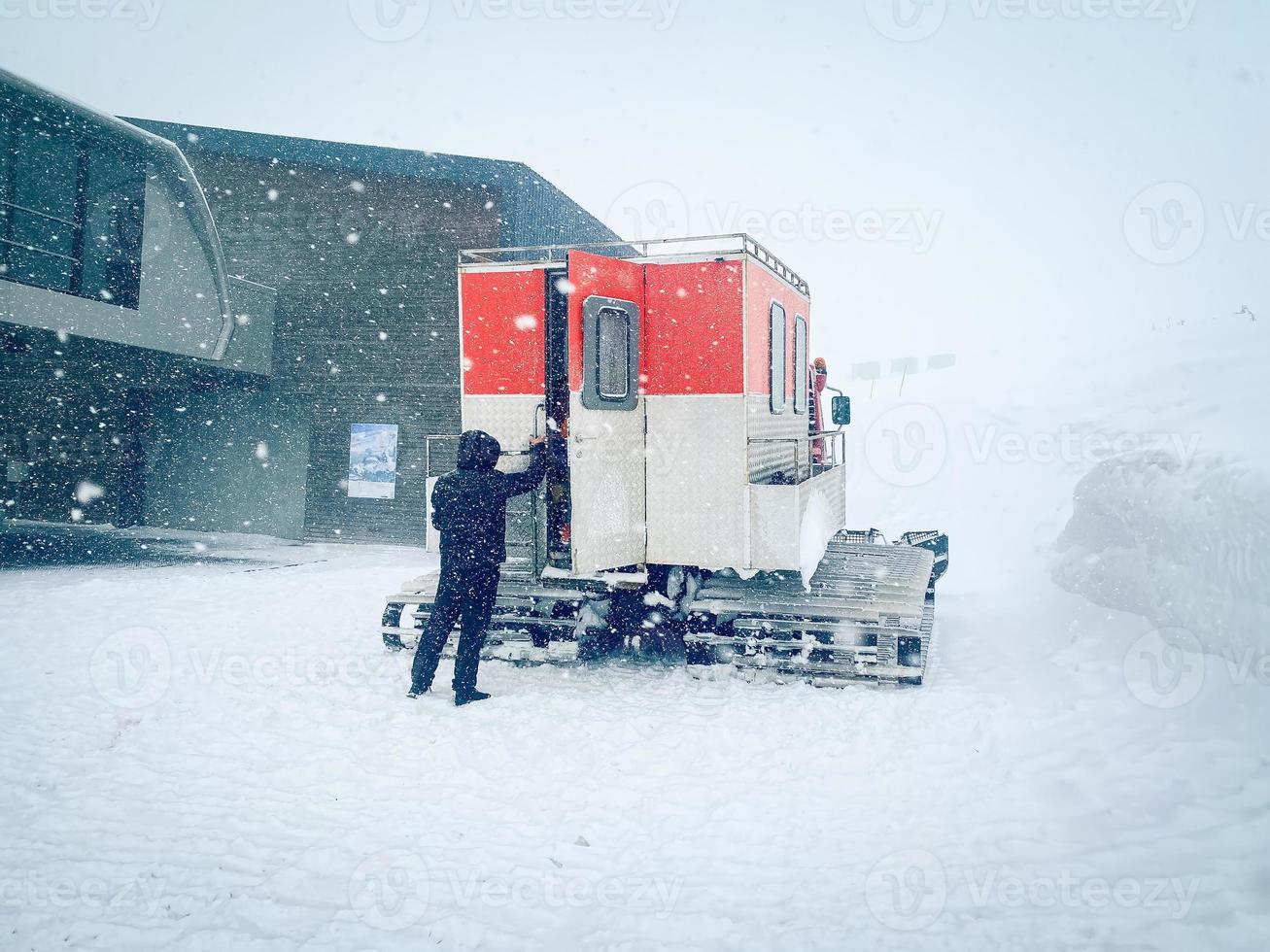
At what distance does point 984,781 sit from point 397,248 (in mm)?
13362

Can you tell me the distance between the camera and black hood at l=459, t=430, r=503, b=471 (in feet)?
19.7

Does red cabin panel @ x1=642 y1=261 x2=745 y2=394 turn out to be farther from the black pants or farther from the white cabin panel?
the black pants

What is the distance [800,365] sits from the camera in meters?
8.63

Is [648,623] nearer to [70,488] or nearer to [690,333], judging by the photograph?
[690,333]

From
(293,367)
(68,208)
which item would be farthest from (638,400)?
(68,208)

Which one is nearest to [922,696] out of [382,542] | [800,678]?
[800,678]

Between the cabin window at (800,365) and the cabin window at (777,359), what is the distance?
0.65m
